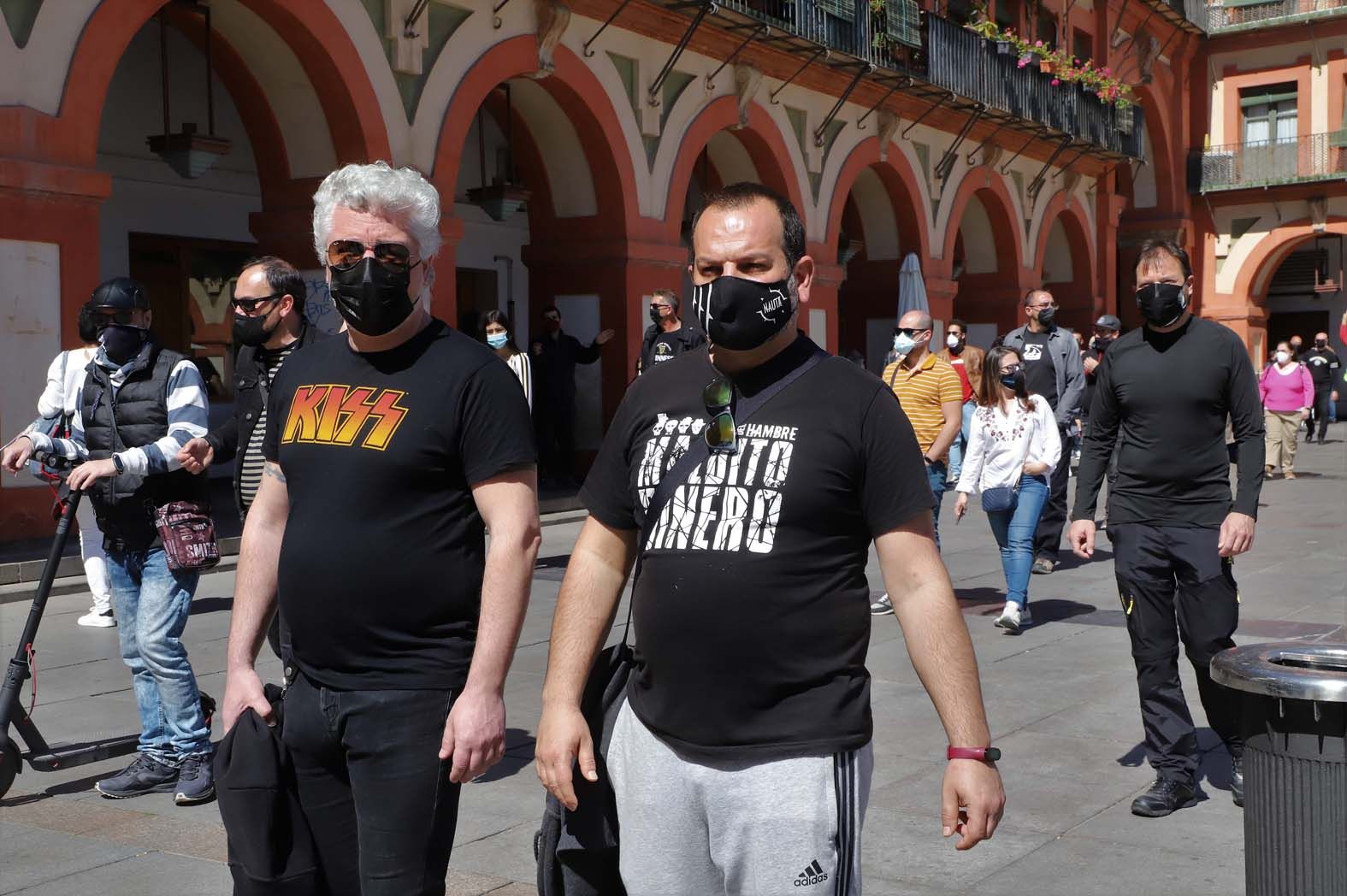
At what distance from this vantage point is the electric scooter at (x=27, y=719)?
5371 millimetres

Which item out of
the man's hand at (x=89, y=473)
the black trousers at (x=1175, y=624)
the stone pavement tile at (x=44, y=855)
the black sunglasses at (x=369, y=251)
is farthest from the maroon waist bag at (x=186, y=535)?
the black trousers at (x=1175, y=624)

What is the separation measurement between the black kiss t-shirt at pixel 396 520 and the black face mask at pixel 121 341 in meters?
2.61

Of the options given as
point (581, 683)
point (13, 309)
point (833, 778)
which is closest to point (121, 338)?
point (581, 683)

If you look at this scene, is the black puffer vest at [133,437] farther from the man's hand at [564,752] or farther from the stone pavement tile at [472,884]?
the man's hand at [564,752]

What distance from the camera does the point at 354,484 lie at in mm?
3057

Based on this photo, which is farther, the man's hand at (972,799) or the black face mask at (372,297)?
the black face mask at (372,297)

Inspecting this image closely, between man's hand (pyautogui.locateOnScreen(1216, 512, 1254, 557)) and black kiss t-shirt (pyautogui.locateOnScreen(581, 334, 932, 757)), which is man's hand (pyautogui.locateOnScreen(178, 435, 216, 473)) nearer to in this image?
black kiss t-shirt (pyautogui.locateOnScreen(581, 334, 932, 757))

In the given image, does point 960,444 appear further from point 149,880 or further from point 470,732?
point 470,732

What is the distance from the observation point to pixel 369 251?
3188mm

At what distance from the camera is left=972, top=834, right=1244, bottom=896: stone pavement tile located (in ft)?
14.6

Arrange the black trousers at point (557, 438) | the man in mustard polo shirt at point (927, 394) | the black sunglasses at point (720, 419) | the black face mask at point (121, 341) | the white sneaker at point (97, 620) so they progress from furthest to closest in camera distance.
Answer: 1. the black trousers at point (557, 438)
2. the man in mustard polo shirt at point (927, 394)
3. the white sneaker at point (97, 620)
4. the black face mask at point (121, 341)
5. the black sunglasses at point (720, 419)

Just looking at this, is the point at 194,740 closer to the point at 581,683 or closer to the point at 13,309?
the point at 581,683

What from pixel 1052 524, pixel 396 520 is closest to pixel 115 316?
pixel 396 520

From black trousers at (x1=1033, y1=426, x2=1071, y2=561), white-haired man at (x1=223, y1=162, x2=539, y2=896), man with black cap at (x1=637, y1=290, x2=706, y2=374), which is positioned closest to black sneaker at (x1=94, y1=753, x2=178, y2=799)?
white-haired man at (x1=223, y1=162, x2=539, y2=896)
